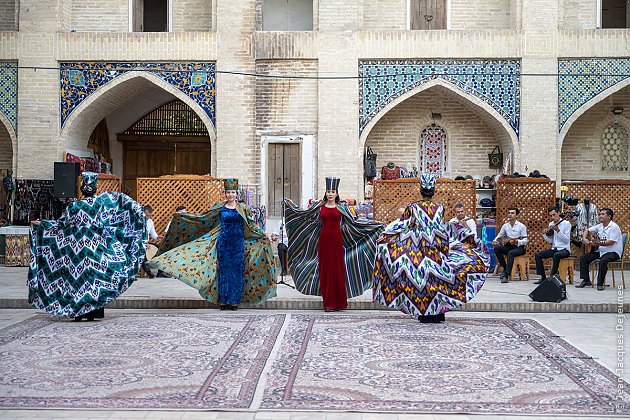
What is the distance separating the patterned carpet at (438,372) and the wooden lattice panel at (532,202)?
623 cm

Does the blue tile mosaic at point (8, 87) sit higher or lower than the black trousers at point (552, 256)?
higher

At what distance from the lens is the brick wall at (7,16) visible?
58.9 feet

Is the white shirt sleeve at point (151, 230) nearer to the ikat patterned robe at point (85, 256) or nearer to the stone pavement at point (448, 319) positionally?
the stone pavement at point (448, 319)

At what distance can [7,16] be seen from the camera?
18.0 m

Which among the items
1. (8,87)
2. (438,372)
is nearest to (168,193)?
(8,87)

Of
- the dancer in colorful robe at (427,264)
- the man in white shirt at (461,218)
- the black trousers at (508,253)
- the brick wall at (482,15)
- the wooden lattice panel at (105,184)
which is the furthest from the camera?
the brick wall at (482,15)

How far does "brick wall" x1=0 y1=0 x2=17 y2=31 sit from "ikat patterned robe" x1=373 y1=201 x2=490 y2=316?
11650mm

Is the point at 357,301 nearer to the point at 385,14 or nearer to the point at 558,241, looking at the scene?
the point at 558,241

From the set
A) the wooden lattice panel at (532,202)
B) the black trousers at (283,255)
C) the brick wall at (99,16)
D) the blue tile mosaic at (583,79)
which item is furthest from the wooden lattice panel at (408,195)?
the brick wall at (99,16)

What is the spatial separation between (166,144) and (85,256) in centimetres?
1148

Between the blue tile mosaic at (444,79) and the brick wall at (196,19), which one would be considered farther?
the brick wall at (196,19)

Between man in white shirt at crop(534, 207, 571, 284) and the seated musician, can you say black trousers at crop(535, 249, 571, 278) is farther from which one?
the seated musician

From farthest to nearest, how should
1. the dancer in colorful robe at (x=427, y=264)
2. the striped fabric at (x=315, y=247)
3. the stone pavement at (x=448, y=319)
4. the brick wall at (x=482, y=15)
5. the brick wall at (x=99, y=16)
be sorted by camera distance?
the brick wall at (x=99, y=16)
the brick wall at (x=482, y=15)
the striped fabric at (x=315, y=247)
the dancer in colorful robe at (x=427, y=264)
the stone pavement at (x=448, y=319)

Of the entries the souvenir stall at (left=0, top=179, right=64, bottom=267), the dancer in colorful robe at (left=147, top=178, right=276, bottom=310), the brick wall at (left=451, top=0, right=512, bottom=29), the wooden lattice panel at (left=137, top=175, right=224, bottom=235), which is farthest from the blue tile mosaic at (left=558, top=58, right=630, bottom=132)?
the souvenir stall at (left=0, top=179, right=64, bottom=267)
